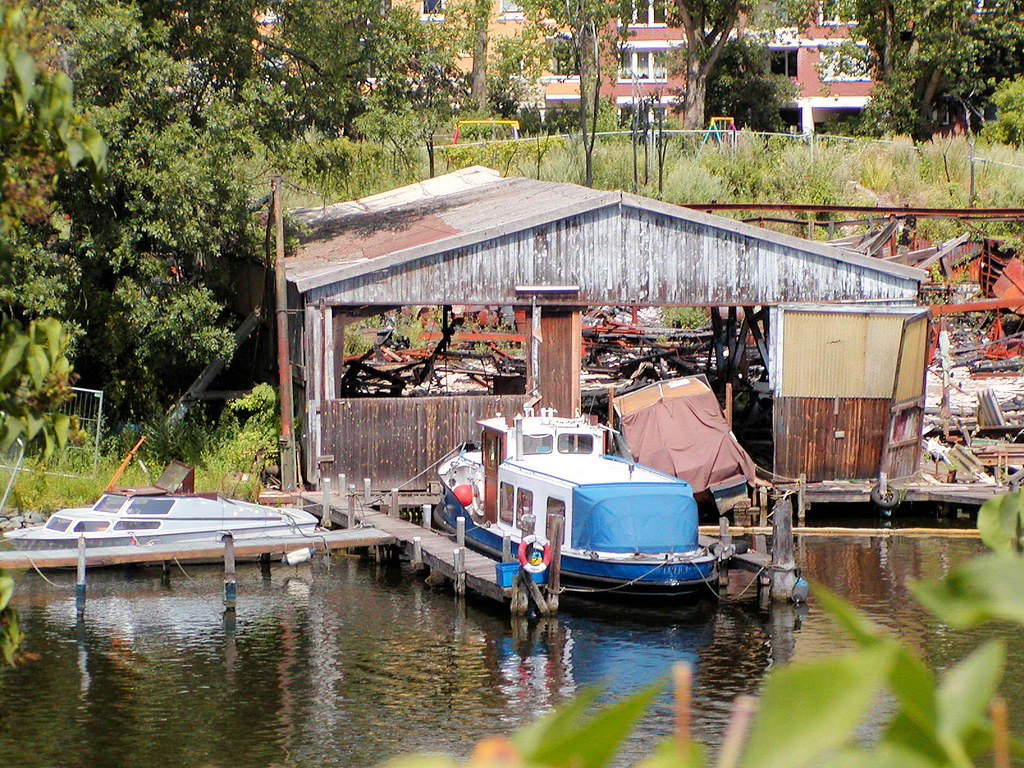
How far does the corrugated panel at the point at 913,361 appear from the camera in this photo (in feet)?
86.7

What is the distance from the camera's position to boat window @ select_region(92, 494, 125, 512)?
22375 millimetres

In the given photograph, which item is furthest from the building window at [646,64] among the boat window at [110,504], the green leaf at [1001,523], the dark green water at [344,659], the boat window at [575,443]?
the green leaf at [1001,523]

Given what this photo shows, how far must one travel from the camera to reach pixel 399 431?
25.8 metres

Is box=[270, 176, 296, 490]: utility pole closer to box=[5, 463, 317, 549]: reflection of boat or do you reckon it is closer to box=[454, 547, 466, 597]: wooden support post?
box=[5, 463, 317, 549]: reflection of boat

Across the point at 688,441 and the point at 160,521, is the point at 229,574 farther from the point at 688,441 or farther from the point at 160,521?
the point at 688,441

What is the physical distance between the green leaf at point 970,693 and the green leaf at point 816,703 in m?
0.11

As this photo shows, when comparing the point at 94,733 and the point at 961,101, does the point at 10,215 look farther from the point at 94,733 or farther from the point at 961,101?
the point at 961,101

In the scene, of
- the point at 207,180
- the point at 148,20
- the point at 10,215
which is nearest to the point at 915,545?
the point at 207,180

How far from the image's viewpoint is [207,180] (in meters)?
24.8

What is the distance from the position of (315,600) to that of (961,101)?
47.4 metres

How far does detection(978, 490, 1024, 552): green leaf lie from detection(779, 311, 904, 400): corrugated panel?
2492 cm

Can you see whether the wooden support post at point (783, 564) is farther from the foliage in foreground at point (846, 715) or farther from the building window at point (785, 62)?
the building window at point (785, 62)

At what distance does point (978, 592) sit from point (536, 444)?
21.0 meters

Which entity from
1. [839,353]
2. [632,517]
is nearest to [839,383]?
[839,353]
